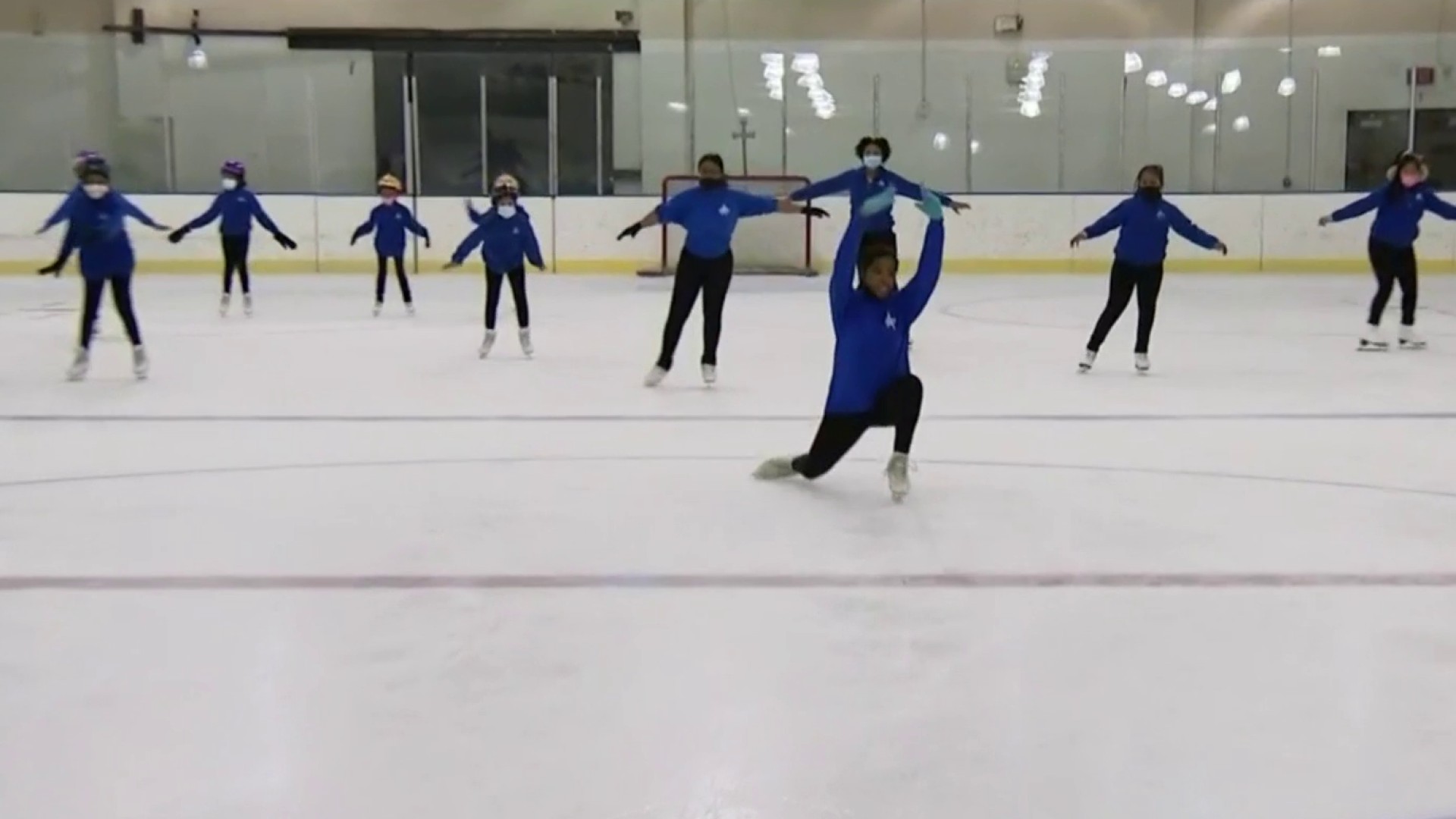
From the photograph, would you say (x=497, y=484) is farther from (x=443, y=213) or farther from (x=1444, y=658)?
(x=443, y=213)

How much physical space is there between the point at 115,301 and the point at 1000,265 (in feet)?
39.1

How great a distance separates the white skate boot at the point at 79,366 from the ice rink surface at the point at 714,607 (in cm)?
58

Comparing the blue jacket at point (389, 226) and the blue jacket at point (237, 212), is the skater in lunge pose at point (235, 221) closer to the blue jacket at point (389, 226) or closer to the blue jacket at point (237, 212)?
the blue jacket at point (237, 212)

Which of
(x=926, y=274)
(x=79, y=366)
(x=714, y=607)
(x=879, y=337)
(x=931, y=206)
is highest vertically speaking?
(x=931, y=206)

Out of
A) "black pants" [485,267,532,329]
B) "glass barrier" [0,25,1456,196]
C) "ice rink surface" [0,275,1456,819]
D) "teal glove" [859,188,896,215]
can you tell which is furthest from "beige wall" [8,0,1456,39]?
"teal glove" [859,188,896,215]

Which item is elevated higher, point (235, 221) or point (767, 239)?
point (235, 221)

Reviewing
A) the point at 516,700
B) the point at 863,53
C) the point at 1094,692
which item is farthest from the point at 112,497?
the point at 863,53

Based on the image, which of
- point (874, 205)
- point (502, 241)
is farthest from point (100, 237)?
point (874, 205)

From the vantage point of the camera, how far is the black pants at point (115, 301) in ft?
27.5

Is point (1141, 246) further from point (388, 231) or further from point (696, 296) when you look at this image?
point (388, 231)

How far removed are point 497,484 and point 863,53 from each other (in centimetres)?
1491

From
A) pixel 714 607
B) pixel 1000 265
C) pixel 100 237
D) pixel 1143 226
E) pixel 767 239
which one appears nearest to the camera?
pixel 714 607

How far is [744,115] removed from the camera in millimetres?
19141

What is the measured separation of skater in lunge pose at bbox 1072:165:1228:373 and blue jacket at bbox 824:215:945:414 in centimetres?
377
